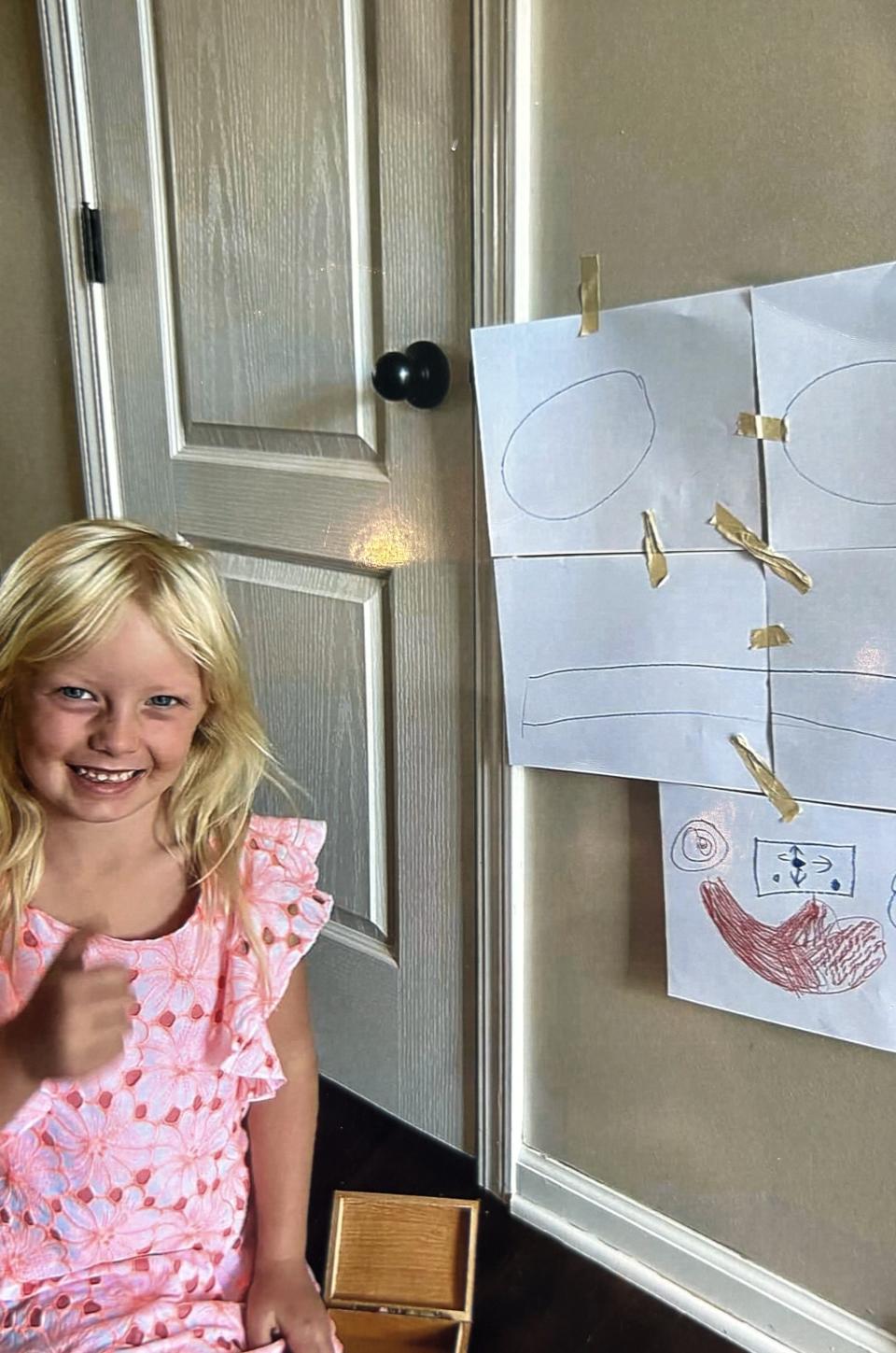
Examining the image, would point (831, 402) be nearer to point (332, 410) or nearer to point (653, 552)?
point (653, 552)

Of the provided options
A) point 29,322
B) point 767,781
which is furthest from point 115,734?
point 29,322

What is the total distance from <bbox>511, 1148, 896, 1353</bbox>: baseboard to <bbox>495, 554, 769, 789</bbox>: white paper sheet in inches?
18.8

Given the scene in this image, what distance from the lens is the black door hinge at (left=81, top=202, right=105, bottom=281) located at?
1.39 metres

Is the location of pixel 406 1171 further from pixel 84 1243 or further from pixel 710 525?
pixel 710 525

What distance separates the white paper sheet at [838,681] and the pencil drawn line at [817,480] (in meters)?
0.04

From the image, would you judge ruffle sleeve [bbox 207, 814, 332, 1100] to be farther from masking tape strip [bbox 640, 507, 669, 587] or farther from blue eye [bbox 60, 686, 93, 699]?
masking tape strip [bbox 640, 507, 669, 587]

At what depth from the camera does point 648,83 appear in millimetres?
925

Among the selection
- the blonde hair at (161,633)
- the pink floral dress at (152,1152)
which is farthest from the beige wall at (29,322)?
the pink floral dress at (152,1152)

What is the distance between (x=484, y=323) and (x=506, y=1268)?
0.95m

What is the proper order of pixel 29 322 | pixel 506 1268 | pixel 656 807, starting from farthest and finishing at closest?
pixel 29 322 < pixel 506 1268 < pixel 656 807

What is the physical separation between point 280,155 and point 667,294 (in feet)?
1.56

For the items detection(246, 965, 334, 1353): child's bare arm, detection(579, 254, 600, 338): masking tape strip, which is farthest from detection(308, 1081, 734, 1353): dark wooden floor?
detection(579, 254, 600, 338): masking tape strip

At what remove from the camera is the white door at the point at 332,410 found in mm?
1105

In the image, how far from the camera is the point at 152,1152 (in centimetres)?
87
